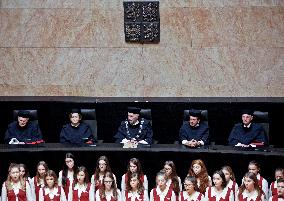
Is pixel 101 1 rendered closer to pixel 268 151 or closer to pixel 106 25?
pixel 106 25

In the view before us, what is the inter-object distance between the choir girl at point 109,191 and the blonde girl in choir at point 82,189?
5.7 inches

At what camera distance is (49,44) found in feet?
40.4

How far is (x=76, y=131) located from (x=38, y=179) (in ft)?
4.42

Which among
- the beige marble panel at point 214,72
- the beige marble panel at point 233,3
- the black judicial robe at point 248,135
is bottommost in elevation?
the black judicial robe at point 248,135

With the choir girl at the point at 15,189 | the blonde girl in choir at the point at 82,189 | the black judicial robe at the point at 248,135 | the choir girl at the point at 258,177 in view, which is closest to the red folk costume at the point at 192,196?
the choir girl at the point at 258,177

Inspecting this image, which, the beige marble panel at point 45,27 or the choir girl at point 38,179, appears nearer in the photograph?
the choir girl at point 38,179

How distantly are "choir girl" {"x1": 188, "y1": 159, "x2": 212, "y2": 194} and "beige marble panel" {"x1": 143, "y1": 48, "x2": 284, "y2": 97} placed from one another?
2.84m

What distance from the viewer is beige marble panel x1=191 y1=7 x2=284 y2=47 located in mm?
12023

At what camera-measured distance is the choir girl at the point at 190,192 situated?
917 cm

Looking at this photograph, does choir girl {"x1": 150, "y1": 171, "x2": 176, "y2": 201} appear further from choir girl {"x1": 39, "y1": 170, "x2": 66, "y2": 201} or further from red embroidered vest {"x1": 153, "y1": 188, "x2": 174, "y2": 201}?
choir girl {"x1": 39, "y1": 170, "x2": 66, "y2": 201}

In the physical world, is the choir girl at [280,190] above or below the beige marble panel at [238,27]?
below

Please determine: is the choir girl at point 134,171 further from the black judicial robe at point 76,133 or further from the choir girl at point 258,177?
the choir girl at point 258,177

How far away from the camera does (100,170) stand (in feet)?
31.9

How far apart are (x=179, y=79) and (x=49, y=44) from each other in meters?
2.23
